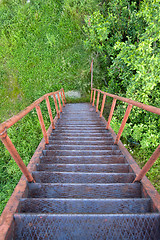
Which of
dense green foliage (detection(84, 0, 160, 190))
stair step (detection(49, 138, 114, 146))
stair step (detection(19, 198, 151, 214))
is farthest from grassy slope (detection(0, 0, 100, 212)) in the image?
stair step (detection(19, 198, 151, 214))

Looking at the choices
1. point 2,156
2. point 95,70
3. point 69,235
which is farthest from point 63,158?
point 95,70

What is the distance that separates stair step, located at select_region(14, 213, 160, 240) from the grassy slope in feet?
25.3

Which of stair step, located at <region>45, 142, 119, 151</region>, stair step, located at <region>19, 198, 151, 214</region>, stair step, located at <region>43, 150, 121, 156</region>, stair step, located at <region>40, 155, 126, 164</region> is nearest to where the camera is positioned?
stair step, located at <region>19, 198, 151, 214</region>

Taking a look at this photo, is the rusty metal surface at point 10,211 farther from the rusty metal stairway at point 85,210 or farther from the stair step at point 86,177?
the stair step at point 86,177

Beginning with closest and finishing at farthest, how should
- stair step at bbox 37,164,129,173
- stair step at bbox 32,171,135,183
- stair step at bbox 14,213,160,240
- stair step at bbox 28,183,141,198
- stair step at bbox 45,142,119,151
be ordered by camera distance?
stair step at bbox 14,213,160,240 < stair step at bbox 28,183,141,198 < stair step at bbox 32,171,135,183 < stair step at bbox 37,164,129,173 < stair step at bbox 45,142,119,151

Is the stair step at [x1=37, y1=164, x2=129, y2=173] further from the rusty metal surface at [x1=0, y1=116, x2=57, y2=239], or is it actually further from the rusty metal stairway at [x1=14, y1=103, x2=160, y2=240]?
the rusty metal surface at [x1=0, y1=116, x2=57, y2=239]

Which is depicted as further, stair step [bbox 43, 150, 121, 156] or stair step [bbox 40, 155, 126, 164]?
stair step [bbox 43, 150, 121, 156]

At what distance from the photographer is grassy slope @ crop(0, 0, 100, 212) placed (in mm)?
8484

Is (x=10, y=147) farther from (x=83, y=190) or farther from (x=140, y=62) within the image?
(x=140, y=62)

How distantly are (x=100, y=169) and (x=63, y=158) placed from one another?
2.06ft

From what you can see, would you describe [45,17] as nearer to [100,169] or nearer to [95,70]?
[95,70]

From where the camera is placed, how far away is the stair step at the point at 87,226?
44.5 inches

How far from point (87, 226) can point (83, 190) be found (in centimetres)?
43

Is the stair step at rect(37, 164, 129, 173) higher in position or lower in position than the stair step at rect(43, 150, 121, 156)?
higher
